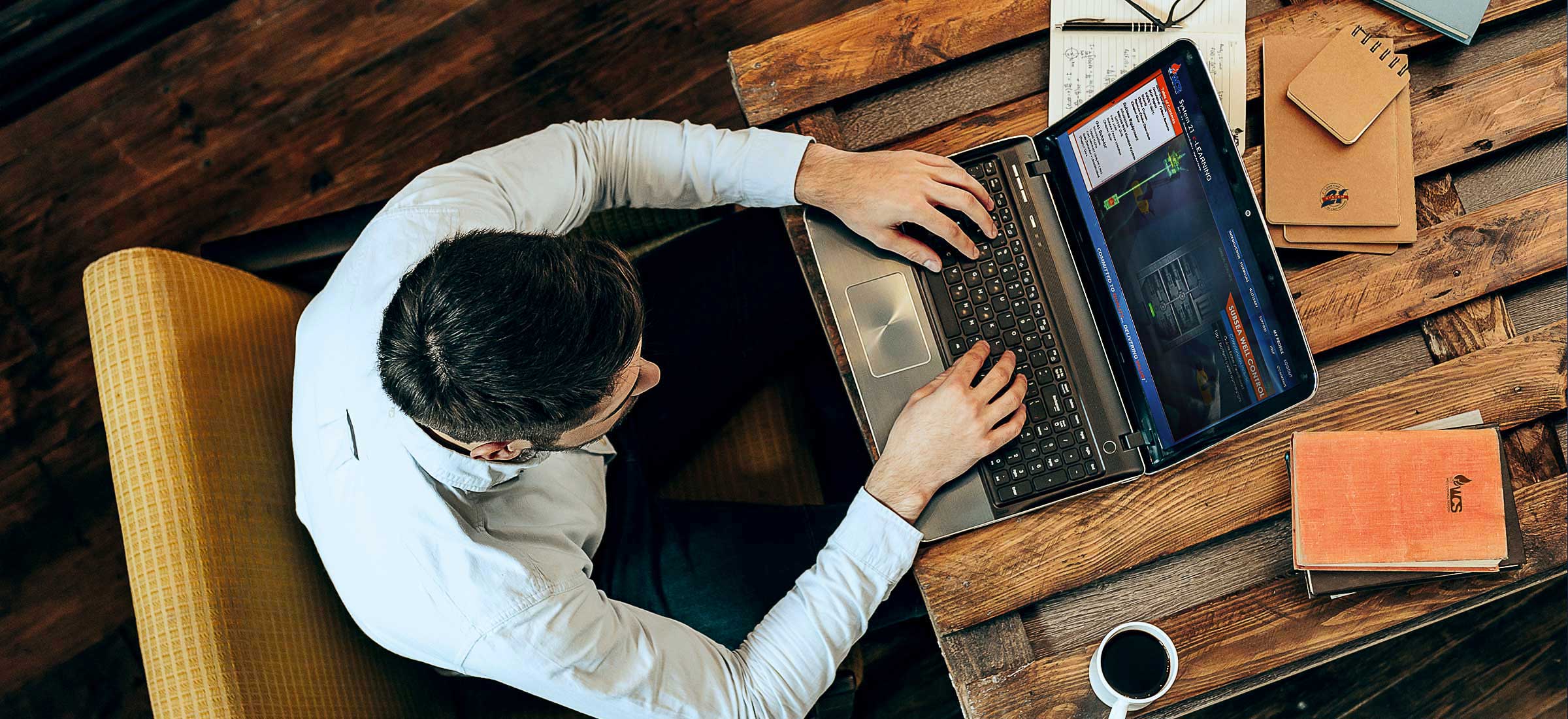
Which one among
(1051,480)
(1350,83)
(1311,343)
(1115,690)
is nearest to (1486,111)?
(1350,83)

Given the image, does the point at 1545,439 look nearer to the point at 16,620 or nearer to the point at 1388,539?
the point at 1388,539

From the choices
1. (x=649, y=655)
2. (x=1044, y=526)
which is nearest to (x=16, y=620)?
(x=649, y=655)

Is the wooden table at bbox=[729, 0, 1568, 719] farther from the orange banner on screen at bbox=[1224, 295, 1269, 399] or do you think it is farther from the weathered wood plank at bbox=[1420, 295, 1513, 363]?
the orange banner on screen at bbox=[1224, 295, 1269, 399]

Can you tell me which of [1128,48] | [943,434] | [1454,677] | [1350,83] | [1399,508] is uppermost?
[1128,48]

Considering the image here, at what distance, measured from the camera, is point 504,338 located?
802 millimetres

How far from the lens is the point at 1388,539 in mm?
980

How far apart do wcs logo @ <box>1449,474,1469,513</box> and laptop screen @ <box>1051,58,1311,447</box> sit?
254 mm

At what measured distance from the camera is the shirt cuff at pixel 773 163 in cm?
112

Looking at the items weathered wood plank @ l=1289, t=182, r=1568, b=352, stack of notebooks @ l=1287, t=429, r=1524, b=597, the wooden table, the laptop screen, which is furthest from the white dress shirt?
weathered wood plank @ l=1289, t=182, r=1568, b=352

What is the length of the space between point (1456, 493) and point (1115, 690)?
425 mm

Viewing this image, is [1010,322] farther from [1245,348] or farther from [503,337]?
[503,337]

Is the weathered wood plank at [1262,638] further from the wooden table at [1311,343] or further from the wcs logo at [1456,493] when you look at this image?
the wcs logo at [1456,493]

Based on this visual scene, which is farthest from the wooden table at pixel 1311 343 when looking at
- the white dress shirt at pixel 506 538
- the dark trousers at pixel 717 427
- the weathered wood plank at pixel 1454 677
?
the weathered wood plank at pixel 1454 677

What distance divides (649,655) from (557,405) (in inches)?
12.7
